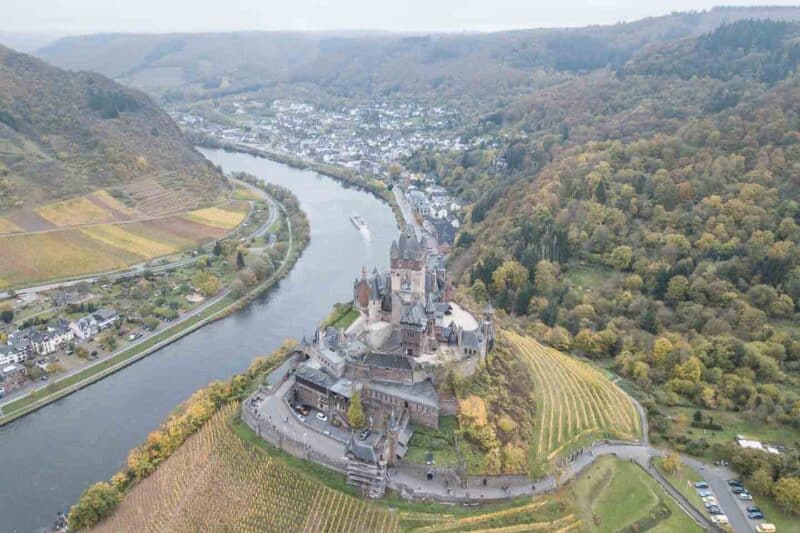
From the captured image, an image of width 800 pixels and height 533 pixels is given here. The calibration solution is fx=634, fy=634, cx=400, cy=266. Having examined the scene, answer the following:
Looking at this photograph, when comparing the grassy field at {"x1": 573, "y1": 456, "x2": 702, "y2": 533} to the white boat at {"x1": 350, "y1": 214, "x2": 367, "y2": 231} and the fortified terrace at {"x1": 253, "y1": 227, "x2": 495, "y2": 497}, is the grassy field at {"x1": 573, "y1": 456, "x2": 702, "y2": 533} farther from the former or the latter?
the white boat at {"x1": 350, "y1": 214, "x2": 367, "y2": 231}

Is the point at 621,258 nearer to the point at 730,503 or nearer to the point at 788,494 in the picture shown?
the point at 730,503

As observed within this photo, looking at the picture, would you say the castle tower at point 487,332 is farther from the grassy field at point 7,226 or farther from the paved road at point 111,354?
the grassy field at point 7,226

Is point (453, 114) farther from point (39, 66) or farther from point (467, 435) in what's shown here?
point (467, 435)

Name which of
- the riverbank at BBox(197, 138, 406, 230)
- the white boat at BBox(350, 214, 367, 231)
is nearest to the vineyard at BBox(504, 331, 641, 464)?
the white boat at BBox(350, 214, 367, 231)

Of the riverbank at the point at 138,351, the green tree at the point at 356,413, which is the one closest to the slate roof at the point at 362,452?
the green tree at the point at 356,413

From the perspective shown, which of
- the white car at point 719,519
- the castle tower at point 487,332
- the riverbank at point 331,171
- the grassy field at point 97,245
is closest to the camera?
the white car at point 719,519

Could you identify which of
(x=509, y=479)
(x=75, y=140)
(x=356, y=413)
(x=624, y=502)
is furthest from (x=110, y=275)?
(x=624, y=502)
